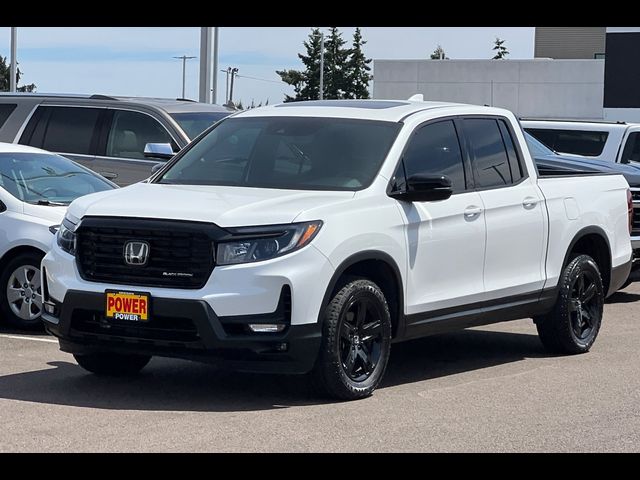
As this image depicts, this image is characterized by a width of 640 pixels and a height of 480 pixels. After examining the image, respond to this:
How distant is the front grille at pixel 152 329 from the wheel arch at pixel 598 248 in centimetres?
399

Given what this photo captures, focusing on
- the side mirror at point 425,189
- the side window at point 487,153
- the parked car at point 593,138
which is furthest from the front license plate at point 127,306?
the parked car at point 593,138

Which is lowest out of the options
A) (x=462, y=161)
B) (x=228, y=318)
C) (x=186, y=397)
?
(x=186, y=397)

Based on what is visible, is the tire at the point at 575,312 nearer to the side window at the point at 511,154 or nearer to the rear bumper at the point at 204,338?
the side window at the point at 511,154

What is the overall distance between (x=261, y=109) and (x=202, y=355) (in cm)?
253

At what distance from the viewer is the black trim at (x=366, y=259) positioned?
7973 millimetres

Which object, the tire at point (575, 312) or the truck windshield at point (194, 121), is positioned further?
the truck windshield at point (194, 121)

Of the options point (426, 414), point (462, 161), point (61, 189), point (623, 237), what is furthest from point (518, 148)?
point (61, 189)

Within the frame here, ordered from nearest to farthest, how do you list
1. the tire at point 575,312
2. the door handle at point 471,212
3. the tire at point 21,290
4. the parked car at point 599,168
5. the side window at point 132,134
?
the door handle at point 471,212 < the tire at point 575,312 < the tire at point 21,290 < the parked car at point 599,168 < the side window at point 132,134

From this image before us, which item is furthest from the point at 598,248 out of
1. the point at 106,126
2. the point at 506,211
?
the point at 106,126

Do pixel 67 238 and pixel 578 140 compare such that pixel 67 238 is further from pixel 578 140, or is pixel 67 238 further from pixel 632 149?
pixel 632 149

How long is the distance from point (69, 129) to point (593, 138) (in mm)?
7269
